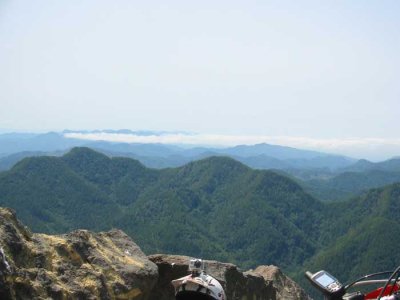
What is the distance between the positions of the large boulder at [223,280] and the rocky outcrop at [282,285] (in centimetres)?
219

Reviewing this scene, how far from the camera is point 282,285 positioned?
2023 centimetres

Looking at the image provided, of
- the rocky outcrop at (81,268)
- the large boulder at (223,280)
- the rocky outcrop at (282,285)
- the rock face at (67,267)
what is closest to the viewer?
the rock face at (67,267)

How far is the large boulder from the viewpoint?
45.6 feet

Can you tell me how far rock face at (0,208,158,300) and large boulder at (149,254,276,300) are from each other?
130 centimetres

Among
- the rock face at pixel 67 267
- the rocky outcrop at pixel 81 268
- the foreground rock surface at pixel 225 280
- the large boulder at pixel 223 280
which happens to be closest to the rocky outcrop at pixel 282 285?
the foreground rock surface at pixel 225 280

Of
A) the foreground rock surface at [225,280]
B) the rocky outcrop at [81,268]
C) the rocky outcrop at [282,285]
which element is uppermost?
the rocky outcrop at [81,268]

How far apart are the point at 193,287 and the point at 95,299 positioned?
5.24 meters

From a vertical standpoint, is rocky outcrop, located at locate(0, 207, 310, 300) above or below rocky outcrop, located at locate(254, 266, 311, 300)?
above

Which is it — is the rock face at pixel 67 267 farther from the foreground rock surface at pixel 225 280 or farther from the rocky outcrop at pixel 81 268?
the foreground rock surface at pixel 225 280

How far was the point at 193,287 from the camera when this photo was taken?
18.5 ft

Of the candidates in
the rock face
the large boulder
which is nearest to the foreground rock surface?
the large boulder

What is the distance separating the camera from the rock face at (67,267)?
28.7 feet

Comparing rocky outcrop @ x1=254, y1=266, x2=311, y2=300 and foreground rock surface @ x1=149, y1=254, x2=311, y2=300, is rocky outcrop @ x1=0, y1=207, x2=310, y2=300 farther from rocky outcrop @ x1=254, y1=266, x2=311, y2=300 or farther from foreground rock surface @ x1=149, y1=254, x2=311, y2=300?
rocky outcrop @ x1=254, y1=266, x2=311, y2=300

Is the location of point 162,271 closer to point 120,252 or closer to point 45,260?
point 120,252
